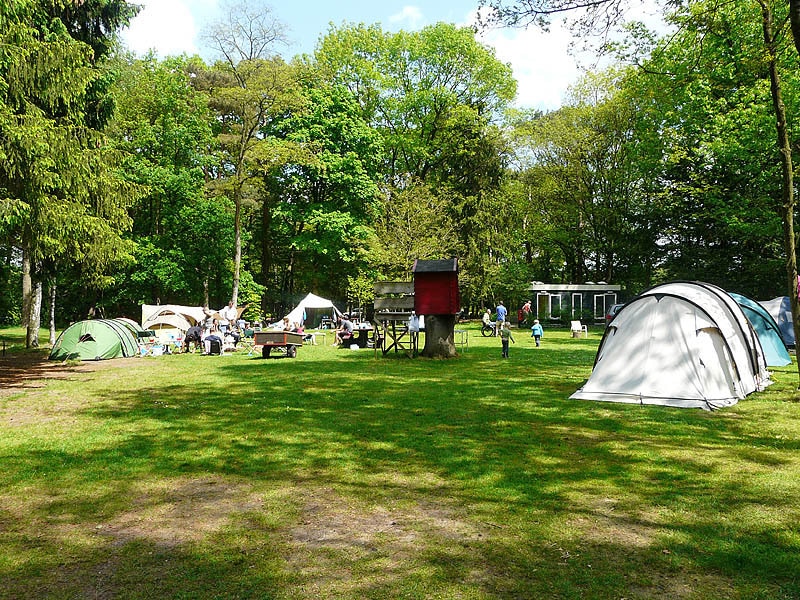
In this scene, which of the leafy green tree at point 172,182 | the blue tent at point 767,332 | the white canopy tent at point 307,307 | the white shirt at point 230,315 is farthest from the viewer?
the leafy green tree at point 172,182

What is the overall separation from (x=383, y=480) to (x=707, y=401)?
6339mm

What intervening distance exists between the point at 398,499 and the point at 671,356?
658cm

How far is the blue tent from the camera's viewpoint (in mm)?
15395

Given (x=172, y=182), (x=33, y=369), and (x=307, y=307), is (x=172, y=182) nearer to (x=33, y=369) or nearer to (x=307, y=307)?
(x=307, y=307)

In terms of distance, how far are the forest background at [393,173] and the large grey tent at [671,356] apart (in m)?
9.06

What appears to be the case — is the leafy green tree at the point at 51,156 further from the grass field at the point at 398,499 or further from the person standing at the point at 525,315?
the person standing at the point at 525,315

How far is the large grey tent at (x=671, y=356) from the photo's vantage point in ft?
33.0

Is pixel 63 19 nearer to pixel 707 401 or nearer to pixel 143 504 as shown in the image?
pixel 143 504

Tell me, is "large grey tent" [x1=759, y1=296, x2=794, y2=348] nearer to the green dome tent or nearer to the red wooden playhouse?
the red wooden playhouse

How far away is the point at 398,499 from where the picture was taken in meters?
5.52

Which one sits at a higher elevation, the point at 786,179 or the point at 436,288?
the point at 786,179

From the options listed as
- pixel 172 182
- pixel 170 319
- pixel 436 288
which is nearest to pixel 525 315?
pixel 436 288

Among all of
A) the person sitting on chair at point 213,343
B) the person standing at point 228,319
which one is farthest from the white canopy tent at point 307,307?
the person sitting on chair at point 213,343

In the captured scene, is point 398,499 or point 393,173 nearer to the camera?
point 398,499
